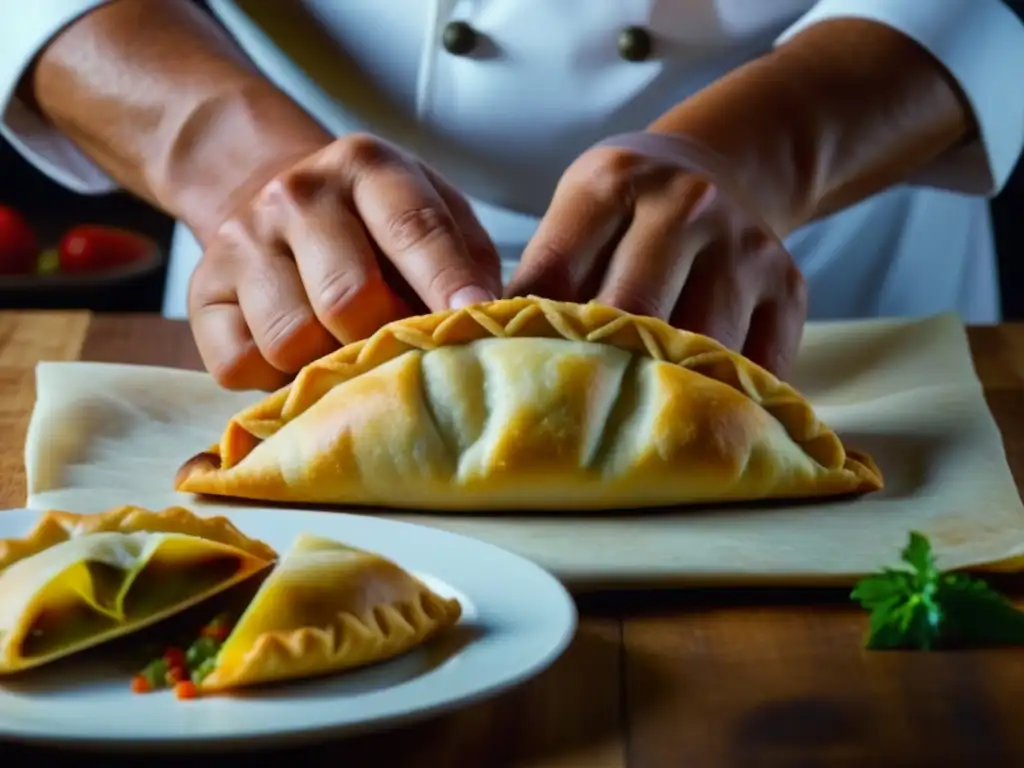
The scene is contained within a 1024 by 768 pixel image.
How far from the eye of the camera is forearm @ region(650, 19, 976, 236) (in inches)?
64.1

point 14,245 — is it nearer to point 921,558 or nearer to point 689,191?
point 689,191

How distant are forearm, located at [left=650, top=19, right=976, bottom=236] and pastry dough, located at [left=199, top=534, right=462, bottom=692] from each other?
0.79 m

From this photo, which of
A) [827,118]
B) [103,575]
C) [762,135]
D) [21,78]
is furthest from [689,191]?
[21,78]

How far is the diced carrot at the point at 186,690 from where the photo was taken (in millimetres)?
809

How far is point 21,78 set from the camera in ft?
6.24

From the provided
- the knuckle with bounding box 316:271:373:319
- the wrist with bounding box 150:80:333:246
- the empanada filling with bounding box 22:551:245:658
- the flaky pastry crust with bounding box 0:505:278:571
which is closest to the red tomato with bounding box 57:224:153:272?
the wrist with bounding box 150:80:333:246

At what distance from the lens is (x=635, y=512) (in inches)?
48.7

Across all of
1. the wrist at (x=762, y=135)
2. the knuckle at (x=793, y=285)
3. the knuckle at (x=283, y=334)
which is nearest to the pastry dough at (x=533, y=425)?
the knuckle at (x=283, y=334)

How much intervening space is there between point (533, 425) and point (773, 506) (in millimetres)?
204

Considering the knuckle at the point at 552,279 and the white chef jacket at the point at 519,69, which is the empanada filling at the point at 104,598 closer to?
the knuckle at the point at 552,279

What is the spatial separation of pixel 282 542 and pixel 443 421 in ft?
0.69

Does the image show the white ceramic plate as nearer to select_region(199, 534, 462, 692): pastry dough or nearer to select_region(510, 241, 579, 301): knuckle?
select_region(199, 534, 462, 692): pastry dough

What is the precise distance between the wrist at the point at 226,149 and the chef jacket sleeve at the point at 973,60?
59 cm

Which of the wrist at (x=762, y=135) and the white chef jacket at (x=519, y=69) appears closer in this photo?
the wrist at (x=762, y=135)
